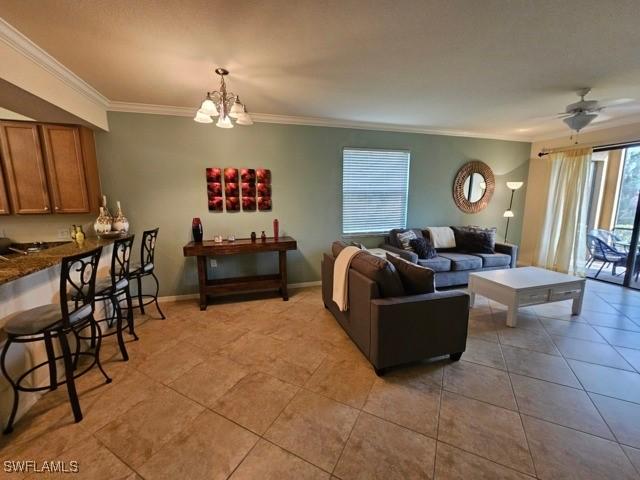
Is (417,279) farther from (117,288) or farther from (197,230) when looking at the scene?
(197,230)

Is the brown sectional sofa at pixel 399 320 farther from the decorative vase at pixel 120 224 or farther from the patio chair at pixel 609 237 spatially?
the patio chair at pixel 609 237

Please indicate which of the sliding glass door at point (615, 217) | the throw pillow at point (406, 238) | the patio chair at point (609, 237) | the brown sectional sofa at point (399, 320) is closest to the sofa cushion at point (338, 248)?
the brown sectional sofa at point (399, 320)

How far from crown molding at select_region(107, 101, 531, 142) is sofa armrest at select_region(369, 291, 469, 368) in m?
2.88

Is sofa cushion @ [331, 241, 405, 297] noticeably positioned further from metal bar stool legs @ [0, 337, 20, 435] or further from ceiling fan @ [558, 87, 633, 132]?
ceiling fan @ [558, 87, 633, 132]

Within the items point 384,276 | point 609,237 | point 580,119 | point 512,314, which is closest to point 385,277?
point 384,276

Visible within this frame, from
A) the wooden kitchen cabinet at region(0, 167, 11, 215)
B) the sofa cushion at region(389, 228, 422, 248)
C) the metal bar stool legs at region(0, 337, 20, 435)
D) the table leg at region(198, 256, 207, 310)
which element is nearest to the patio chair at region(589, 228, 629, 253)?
the sofa cushion at region(389, 228, 422, 248)

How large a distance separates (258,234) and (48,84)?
2.48 metres

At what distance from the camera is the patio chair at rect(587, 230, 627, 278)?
423 centimetres

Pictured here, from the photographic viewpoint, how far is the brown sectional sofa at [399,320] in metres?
2.02

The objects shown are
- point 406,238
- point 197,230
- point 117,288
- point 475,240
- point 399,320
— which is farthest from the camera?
point 475,240

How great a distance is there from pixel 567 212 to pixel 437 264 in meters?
2.66

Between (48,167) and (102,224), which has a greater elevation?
(48,167)

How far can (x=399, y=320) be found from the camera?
203 centimetres

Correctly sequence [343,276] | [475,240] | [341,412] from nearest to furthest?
[341,412]
[343,276]
[475,240]
